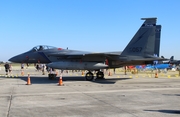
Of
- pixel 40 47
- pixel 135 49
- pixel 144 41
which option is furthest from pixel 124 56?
pixel 40 47

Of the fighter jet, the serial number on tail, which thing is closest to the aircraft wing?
the fighter jet

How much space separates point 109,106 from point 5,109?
354 centimetres

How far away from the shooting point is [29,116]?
6.55m

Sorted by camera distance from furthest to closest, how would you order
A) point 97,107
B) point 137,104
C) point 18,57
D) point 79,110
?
point 18,57 → point 137,104 → point 97,107 → point 79,110

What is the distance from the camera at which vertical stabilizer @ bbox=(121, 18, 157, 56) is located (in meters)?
18.6

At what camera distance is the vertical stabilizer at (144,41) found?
18578mm

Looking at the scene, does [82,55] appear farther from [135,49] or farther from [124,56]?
[135,49]

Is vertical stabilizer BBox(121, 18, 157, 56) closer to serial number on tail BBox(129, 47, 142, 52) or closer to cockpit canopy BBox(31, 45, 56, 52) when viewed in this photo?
serial number on tail BBox(129, 47, 142, 52)

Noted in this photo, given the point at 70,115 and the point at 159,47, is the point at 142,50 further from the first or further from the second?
the point at 70,115

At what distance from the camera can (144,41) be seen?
61.8ft

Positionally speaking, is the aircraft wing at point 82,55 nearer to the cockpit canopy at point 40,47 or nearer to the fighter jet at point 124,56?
the fighter jet at point 124,56

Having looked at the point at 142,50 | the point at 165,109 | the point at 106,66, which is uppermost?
the point at 142,50

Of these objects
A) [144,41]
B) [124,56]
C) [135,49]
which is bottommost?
[124,56]

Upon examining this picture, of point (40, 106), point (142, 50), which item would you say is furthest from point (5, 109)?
point (142, 50)
